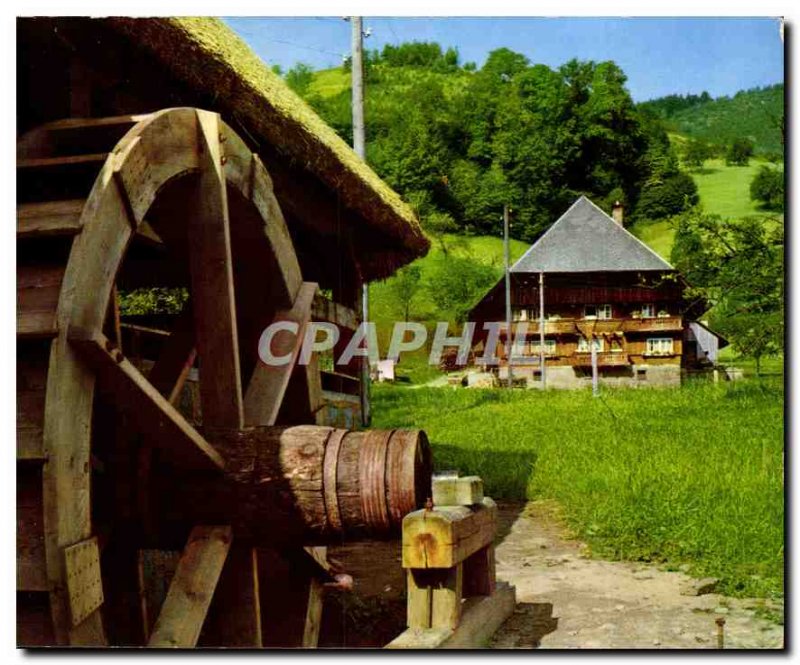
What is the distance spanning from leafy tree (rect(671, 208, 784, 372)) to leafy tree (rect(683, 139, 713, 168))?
0.27 meters

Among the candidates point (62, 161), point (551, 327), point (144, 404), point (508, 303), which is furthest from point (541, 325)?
point (62, 161)

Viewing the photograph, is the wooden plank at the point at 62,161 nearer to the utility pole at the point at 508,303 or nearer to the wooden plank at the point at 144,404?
the wooden plank at the point at 144,404

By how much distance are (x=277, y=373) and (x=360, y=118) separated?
2226 mm

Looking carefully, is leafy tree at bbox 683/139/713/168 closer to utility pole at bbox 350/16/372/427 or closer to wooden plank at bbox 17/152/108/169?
utility pole at bbox 350/16/372/427

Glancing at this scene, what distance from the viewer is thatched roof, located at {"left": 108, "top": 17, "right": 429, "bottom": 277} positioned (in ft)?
13.2

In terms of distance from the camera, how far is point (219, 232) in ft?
12.7

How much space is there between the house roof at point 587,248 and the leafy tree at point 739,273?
0.64ft

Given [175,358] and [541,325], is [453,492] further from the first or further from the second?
[541,325]

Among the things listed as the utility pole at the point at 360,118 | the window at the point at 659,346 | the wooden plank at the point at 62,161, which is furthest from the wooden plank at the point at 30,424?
the window at the point at 659,346

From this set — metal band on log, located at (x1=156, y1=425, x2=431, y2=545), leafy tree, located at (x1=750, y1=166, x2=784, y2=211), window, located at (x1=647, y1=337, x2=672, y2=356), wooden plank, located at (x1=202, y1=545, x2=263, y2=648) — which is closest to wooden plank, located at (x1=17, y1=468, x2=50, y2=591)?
metal band on log, located at (x1=156, y1=425, x2=431, y2=545)

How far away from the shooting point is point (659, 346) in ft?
19.1

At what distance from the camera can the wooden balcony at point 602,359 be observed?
5.76 metres

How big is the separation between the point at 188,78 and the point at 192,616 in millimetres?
2021

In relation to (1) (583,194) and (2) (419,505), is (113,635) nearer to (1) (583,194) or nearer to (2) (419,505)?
(2) (419,505)
